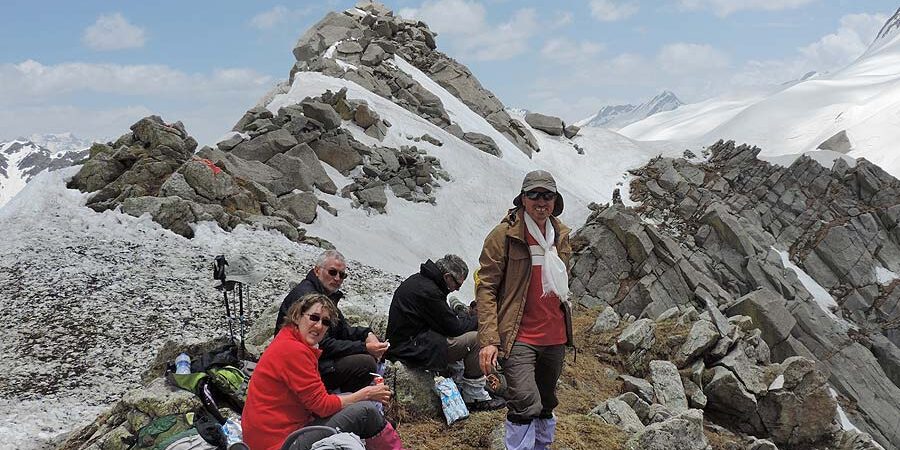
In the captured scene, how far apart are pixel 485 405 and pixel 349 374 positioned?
227 cm

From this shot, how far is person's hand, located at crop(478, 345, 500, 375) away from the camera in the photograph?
224 inches

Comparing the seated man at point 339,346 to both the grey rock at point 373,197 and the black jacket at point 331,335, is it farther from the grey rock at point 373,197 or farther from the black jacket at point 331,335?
the grey rock at point 373,197

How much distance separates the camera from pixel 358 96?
38.1 metres

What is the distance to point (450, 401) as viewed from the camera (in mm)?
8422

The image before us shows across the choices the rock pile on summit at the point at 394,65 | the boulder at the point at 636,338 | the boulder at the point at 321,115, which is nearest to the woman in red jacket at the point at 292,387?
the boulder at the point at 636,338

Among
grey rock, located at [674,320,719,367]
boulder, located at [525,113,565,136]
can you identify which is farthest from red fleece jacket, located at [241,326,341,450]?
boulder, located at [525,113,565,136]

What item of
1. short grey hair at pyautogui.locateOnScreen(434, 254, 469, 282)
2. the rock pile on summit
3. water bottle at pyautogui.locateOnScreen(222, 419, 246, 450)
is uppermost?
the rock pile on summit

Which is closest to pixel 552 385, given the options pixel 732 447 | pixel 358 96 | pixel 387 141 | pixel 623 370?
pixel 732 447

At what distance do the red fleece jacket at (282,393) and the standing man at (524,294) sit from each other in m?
1.66

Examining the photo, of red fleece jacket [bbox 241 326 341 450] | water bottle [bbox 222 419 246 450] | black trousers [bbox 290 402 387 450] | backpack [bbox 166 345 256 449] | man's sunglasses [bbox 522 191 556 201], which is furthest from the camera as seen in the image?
backpack [bbox 166 345 256 449]

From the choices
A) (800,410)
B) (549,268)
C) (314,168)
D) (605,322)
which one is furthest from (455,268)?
(314,168)

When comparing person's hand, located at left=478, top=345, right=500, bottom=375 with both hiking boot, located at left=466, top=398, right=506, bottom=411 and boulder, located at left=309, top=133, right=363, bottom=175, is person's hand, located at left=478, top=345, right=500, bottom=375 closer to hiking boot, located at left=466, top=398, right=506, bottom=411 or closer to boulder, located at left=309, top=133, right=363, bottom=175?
hiking boot, located at left=466, top=398, right=506, bottom=411

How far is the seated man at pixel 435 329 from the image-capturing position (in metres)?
8.49

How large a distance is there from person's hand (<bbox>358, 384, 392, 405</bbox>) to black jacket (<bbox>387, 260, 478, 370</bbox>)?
2.23 meters
